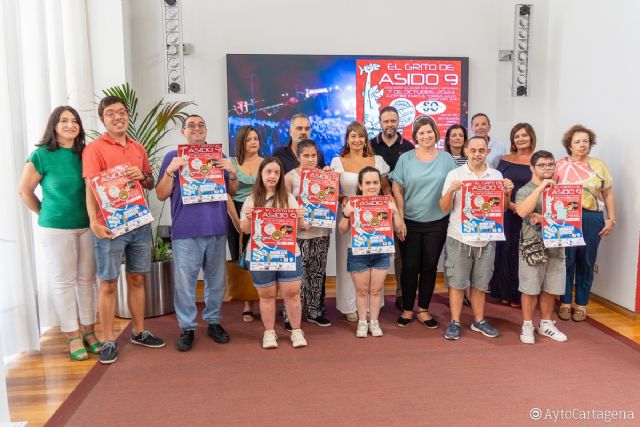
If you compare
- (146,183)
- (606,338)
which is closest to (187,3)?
(146,183)

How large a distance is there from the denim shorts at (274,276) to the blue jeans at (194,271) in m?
0.30

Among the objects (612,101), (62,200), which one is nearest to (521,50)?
(612,101)

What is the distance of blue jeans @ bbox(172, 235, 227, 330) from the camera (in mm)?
3445

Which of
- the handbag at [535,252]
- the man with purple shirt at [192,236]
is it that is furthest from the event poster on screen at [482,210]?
the man with purple shirt at [192,236]

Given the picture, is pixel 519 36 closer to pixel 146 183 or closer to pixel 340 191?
pixel 340 191

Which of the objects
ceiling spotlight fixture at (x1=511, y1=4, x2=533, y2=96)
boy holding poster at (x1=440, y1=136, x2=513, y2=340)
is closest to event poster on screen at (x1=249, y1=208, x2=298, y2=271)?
boy holding poster at (x1=440, y1=136, x2=513, y2=340)

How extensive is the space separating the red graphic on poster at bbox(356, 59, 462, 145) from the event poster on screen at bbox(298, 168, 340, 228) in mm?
1975

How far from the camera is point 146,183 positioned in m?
3.40

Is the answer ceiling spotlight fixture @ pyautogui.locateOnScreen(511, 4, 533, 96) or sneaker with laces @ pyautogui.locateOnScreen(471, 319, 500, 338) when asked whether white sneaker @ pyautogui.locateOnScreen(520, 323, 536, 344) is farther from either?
ceiling spotlight fixture @ pyautogui.locateOnScreen(511, 4, 533, 96)

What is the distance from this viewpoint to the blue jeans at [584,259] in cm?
402

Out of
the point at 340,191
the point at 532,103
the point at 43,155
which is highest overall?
the point at 532,103

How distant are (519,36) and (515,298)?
266cm

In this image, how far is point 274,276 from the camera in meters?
3.47

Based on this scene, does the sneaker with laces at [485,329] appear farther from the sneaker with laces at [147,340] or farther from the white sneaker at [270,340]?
the sneaker with laces at [147,340]
